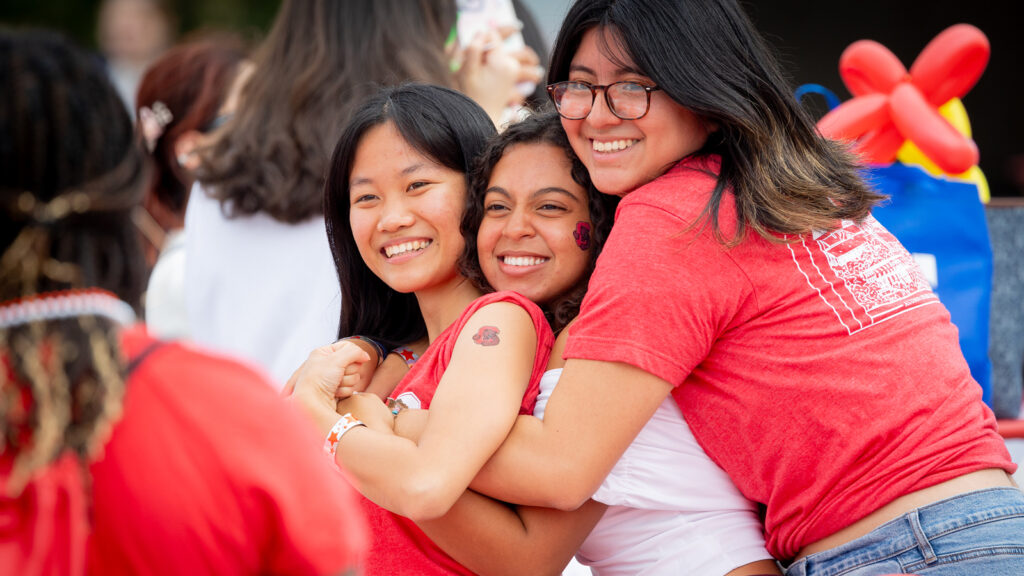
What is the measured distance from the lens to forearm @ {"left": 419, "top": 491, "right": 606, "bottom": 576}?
1.97 m

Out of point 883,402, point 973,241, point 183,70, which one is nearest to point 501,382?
point 883,402

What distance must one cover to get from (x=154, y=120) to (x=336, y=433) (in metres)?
3.00

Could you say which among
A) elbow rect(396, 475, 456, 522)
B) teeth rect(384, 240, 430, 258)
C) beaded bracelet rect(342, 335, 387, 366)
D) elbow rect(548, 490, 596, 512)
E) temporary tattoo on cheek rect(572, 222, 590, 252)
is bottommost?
elbow rect(548, 490, 596, 512)

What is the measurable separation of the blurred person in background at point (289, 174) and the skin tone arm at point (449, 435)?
1.18 meters

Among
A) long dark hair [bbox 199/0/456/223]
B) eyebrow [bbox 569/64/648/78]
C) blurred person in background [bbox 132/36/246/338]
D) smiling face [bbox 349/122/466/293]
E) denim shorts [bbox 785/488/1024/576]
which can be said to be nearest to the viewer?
denim shorts [bbox 785/488/1024/576]

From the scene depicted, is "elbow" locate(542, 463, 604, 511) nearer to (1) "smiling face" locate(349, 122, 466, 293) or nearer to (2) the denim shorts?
(2) the denim shorts

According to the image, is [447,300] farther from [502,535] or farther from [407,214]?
[502,535]

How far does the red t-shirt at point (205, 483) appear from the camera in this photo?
116cm

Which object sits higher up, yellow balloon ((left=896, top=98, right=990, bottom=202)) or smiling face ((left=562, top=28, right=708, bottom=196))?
smiling face ((left=562, top=28, right=708, bottom=196))

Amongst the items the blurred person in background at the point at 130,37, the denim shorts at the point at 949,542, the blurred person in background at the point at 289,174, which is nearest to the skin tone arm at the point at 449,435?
the denim shorts at the point at 949,542

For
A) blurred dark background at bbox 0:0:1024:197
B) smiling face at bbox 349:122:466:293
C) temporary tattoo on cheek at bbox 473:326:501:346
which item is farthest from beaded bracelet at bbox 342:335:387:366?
blurred dark background at bbox 0:0:1024:197

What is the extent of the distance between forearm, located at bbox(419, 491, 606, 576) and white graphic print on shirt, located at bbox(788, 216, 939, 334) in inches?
26.0

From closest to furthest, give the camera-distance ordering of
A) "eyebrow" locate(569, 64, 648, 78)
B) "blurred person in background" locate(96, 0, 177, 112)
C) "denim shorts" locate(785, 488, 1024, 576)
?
"denim shorts" locate(785, 488, 1024, 576) → "eyebrow" locate(569, 64, 648, 78) → "blurred person in background" locate(96, 0, 177, 112)

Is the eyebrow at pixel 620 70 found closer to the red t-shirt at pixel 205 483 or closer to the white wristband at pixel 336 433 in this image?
the white wristband at pixel 336 433
